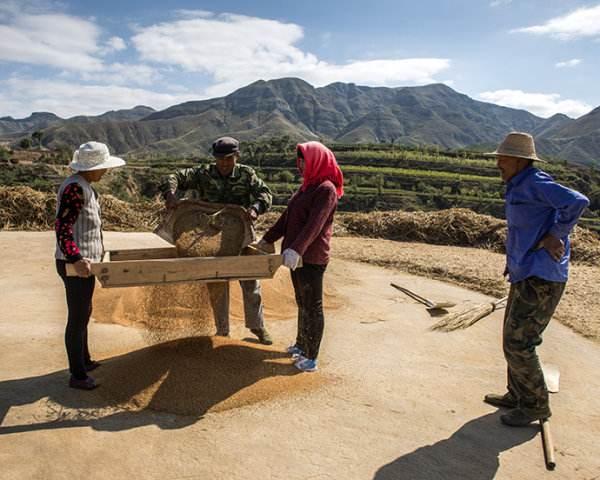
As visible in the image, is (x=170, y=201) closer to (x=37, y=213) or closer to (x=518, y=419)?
(x=518, y=419)

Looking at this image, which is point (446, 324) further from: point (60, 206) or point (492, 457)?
point (60, 206)

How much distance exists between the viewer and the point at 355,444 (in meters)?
2.79

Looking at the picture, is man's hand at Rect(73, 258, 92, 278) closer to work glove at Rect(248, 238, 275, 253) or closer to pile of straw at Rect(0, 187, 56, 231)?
work glove at Rect(248, 238, 275, 253)

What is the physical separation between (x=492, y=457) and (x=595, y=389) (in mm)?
1441

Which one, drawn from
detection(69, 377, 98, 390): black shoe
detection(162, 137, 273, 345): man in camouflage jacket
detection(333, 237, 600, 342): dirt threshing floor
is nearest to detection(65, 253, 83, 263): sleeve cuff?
detection(69, 377, 98, 390): black shoe

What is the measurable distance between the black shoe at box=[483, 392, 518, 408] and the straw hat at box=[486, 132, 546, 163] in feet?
5.12

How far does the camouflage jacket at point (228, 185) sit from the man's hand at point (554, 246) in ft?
6.46

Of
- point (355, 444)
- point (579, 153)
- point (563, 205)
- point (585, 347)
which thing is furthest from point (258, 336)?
point (579, 153)

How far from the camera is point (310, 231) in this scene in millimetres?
3307

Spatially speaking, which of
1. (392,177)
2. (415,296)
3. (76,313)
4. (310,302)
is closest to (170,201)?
(76,313)

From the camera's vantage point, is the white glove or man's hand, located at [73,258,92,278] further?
the white glove

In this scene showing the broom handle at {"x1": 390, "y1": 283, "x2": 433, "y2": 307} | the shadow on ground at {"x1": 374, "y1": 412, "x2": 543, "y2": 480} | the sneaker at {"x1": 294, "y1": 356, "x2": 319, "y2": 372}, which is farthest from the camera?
the broom handle at {"x1": 390, "y1": 283, "x2": 433, "y2": 307}

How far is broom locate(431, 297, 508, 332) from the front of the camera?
4.78 metres

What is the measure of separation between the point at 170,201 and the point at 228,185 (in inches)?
18.5
